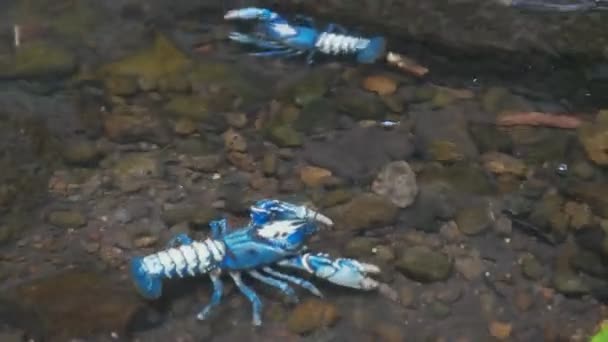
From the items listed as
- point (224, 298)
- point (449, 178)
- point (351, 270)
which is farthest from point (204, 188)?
point (449, 178)

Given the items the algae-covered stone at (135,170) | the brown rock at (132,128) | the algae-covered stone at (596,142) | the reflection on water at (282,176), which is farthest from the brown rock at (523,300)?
the brown rock at (132,128)

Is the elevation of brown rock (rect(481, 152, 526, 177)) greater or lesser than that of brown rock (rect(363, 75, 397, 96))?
lesser

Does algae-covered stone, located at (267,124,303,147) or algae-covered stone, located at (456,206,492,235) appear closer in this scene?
algae-covered stone, located at (456,206,492,235)

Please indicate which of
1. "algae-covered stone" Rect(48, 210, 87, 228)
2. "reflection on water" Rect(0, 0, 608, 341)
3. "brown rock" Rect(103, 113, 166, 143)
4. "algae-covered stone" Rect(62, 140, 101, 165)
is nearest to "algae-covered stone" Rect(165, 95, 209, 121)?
"reflection on water" Rect(0, 0, 608, 341)

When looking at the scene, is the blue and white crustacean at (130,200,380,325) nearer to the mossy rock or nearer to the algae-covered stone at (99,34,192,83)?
the algae-covered stone at (99,34,192,83)

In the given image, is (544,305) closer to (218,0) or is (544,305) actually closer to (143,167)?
(143,167)

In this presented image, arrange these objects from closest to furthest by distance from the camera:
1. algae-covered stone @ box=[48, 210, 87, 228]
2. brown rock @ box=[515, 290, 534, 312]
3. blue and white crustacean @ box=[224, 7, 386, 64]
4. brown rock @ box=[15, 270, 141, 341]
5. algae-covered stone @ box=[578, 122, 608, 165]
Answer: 1. brown rock @ box=[15, 270, 141, 341]
2. brown rock @ box=[515, 290, 534, 312]
3. algae-covered stone @ box=[48, 210, 87, 228]
4. algae-covered stone @ box=[578, 122, 608, 165]
5. blue and white crustacean @ box=[224, 7, 386, 64]

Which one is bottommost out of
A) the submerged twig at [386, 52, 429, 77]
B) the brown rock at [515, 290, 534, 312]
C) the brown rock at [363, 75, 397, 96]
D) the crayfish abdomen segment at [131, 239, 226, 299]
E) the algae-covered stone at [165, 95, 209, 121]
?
the brown rock at [515, 290, 534, 312]

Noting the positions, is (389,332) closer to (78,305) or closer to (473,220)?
(473,220)
